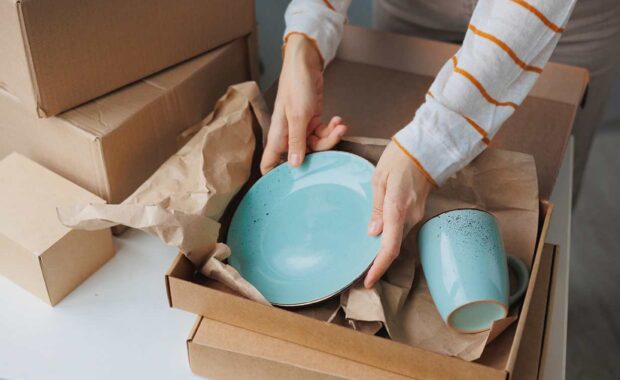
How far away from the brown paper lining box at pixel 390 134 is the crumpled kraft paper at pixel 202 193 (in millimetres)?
25

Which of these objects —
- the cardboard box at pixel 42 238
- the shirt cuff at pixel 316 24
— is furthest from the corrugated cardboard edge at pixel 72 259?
the shirt cuff at pixel 316 24

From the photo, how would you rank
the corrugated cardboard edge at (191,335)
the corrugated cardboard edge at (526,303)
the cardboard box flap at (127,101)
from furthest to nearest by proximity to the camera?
the cardboard box flap at (127,101), the corrugated cardboard edge at (191,335), the corrugated cardboard edge at (526,303)

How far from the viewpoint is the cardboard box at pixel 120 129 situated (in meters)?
0.80

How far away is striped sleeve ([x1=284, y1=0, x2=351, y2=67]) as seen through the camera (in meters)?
0.86

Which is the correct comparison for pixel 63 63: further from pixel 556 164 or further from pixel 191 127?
pixel 556 164

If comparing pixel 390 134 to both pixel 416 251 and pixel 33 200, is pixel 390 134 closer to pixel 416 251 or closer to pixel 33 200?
pixel 416 251

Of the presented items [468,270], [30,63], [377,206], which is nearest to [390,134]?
[377,206]

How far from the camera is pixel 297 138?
80 cm

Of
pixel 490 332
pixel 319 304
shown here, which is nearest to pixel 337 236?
pixel 319 304

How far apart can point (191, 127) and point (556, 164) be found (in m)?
0.45

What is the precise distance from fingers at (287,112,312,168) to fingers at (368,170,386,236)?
119 mm

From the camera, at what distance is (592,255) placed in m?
1.64

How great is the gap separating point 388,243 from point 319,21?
1.12ft

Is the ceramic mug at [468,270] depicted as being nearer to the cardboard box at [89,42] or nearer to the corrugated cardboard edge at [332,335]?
the corrugated cardboard edge at [332,335]
